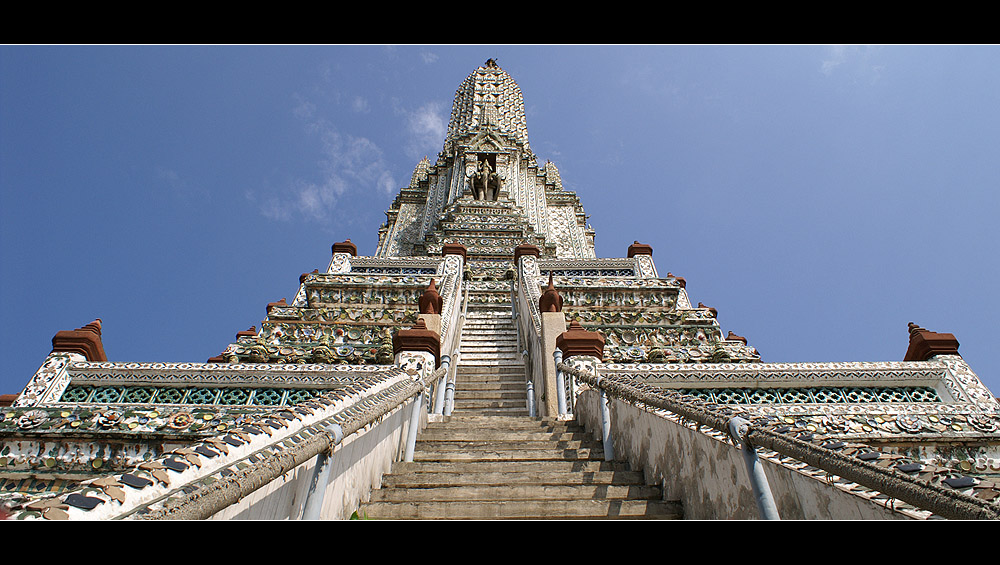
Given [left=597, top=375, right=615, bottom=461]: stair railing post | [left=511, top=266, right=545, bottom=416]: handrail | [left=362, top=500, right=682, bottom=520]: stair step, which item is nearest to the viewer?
[left=362, top=500, right=682, bottom=520]: stair step

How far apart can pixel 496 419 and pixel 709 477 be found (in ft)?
10.7

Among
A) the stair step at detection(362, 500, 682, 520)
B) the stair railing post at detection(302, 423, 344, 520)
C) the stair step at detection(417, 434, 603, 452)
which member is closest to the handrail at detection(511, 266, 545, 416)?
the stair step at detection(417, 434, 603, 452)

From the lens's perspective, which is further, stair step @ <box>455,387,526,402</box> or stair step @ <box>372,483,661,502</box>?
stair step @ <box>455,387,526,402</box>

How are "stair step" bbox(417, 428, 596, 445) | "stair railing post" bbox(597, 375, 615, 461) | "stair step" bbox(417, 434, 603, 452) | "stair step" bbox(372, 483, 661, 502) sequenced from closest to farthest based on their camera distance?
"stair step" bbox(372, 483, 661, 502) → "stair railing post" bbox(597, 375, 615, 461) → "stair step" bbox(417, 434, 603, 452) → "stair step" bbox(417, 428, 596, 445)

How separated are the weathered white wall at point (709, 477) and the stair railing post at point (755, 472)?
129 mm

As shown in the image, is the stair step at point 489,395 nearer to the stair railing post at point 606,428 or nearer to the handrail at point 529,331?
the handrail at point 529,331

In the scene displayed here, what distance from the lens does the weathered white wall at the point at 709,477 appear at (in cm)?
204

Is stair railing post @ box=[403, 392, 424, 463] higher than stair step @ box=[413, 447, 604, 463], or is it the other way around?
stair railing post @ box=[403, 392, 424, 463]

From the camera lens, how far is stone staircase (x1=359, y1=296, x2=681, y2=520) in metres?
3.35

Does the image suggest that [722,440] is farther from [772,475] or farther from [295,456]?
[295,456]

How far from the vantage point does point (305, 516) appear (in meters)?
2.31

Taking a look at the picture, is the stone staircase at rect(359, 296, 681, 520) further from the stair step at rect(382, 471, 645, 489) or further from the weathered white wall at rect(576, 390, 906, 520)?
the weathered white wall at rect(576, 390, 906, 520)

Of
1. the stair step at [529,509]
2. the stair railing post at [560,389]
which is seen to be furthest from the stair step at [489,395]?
the stair step at [529,509]

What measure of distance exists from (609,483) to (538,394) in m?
3.50
